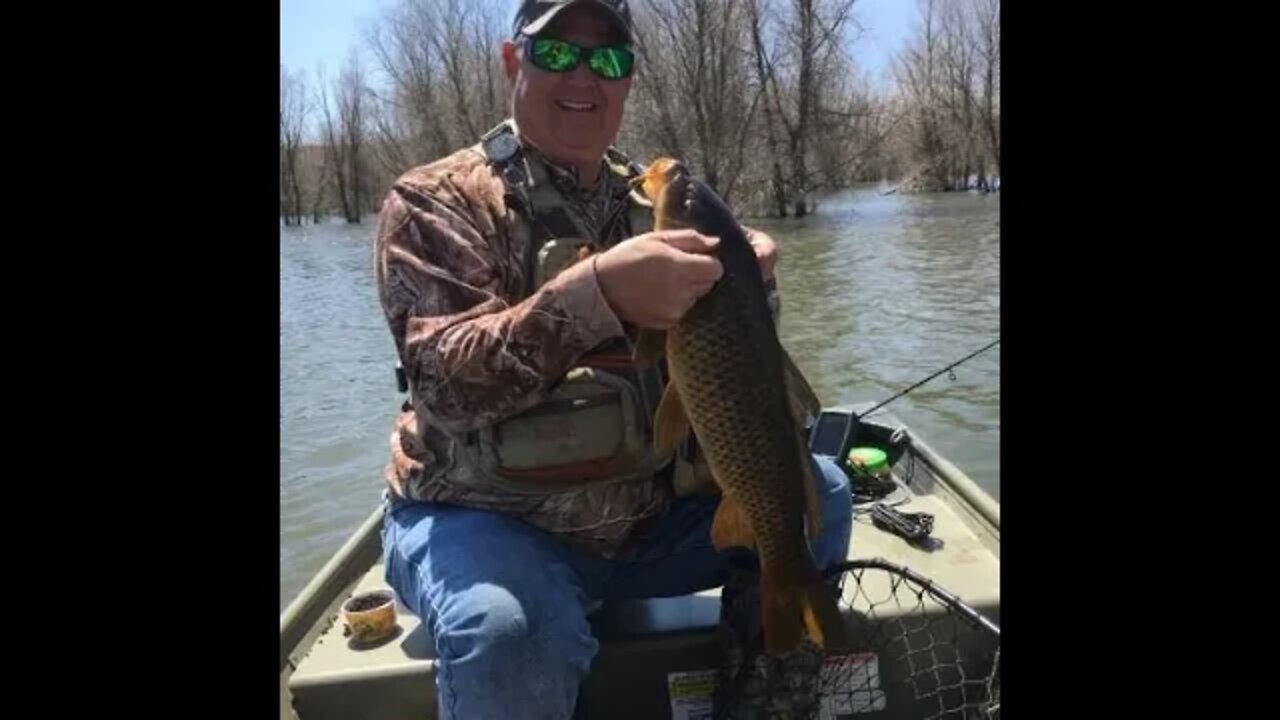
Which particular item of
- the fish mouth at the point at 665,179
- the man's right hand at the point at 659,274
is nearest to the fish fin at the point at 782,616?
the man's right hand at the point at 659,274

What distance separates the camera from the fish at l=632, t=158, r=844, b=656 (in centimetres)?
251

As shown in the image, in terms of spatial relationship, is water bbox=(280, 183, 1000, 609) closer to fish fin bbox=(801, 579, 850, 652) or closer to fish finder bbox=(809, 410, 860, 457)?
fish finder bbox=(809, 410, 860, 457)

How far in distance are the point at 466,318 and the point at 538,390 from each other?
281mm

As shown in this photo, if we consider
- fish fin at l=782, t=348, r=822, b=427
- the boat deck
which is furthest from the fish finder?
fish fin at l=782, t=348, r=822, b=427

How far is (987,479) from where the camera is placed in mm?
8609

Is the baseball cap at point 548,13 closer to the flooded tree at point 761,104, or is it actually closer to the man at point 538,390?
the man at point 538,390

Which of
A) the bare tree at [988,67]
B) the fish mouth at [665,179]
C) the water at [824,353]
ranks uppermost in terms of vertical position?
the bare tree at [988,67]

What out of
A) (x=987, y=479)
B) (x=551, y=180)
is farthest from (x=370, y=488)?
(x=551, y=180)

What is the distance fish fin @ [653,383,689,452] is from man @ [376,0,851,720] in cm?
24

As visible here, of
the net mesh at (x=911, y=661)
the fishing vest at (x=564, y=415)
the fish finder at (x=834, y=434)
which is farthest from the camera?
the fish finder at (x=834, y=434)

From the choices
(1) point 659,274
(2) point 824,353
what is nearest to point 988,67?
(2) point 824,353

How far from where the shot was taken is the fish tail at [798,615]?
2.70 m

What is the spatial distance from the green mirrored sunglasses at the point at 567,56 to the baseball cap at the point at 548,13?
5 cm
